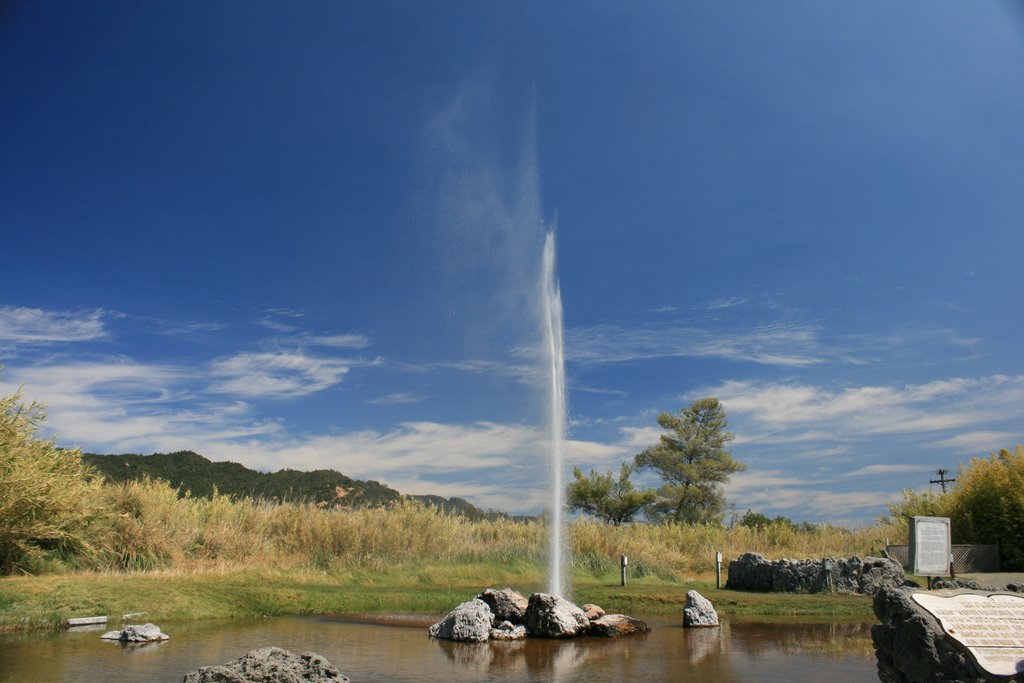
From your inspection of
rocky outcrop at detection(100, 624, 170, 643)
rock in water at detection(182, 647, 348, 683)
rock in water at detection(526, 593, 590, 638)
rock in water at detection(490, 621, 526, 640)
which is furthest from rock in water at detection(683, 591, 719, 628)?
rocky outcrop at detection(100, 624, 170, 643)

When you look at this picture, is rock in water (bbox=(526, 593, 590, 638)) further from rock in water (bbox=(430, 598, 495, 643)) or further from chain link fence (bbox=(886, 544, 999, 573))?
chain link fence (bbox=(886, 544, 999, 573))

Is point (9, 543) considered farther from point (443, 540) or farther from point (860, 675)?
point (860, 675)

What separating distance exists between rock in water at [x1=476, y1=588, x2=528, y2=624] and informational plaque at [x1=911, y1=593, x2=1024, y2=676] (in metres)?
6.47

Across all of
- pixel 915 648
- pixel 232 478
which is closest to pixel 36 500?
pixel 915 648

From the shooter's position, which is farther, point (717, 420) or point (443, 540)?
point (717, 420)

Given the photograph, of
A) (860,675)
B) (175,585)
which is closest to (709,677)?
(860,675)

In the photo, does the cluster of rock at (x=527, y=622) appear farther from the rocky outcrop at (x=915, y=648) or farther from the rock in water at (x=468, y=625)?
the rocky outcrop at (x=915, y=648)

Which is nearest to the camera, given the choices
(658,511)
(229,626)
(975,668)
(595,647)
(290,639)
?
(975,668)

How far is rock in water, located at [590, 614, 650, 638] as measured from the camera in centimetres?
1164

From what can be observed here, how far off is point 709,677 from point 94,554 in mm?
17081

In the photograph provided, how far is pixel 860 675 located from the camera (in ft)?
28.0

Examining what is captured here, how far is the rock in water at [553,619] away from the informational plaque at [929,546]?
819 centimetres

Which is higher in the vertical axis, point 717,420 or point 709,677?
point 717,420

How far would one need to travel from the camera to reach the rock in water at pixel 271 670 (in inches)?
269
